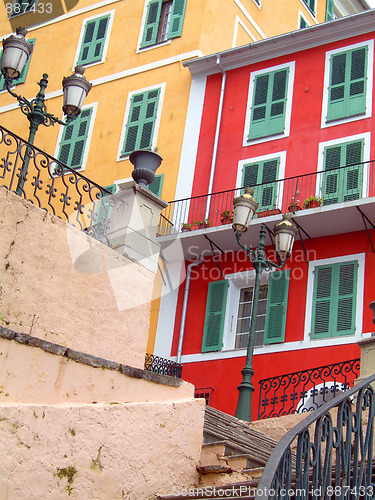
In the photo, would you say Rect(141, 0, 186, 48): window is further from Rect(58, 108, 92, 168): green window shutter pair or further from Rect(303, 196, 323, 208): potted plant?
Rect(303, 196, 323, 208): potted plant

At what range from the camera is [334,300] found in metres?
16.8

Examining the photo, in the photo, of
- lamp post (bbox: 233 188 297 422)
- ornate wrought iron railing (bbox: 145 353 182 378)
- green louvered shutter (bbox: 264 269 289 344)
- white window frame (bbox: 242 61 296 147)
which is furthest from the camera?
white window frame (bbox: 242 61 296 147)

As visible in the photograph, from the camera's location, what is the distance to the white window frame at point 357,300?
16.2 m

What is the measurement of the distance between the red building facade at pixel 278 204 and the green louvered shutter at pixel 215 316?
3 cm

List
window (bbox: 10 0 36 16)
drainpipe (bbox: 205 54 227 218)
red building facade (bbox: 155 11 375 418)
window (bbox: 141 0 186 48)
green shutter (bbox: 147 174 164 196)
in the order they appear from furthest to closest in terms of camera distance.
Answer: window (bbox: 10 0 36 16), window (bbox: 141 0 186 48), green shutter (bbox: 147 174 164 196), drainpipe (bbox: 205 54 227 218), red building facade (bbox: 155 11 375 418)

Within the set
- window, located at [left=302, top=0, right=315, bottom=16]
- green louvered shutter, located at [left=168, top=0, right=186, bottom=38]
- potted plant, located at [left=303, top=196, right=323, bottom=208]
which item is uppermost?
window, located at [left=302, top=0, right=315, bottom=16]

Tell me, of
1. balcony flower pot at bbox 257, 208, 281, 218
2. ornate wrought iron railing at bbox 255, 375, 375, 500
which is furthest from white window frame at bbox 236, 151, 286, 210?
ornate wrought iron railing at bbox 255, 375, 375, 500

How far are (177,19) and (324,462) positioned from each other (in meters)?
19.2

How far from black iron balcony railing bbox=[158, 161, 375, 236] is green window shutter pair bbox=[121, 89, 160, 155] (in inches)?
102

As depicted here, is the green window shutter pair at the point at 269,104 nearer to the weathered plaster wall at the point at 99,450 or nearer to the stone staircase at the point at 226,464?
the stone staircase at the point at 226,464

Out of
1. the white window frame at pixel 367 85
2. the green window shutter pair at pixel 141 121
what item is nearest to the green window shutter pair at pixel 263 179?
the white window frame at pixel 367 85

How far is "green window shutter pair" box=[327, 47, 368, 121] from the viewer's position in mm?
18605

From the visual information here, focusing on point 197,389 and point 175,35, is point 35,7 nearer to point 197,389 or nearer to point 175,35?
point 175,35

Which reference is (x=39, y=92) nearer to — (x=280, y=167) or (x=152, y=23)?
(x=280, y=167)
